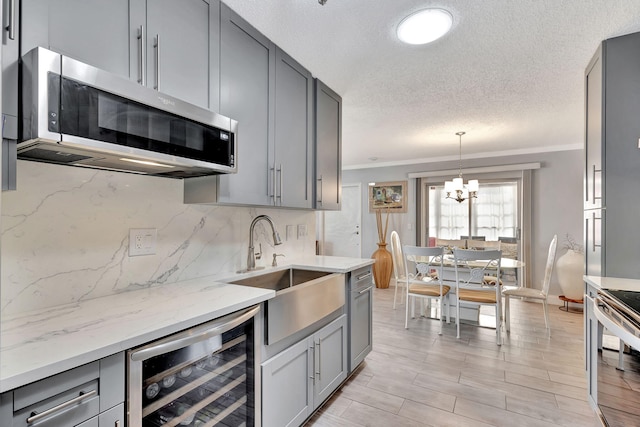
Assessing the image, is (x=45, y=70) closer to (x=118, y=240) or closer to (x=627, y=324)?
(x=118, y=240)

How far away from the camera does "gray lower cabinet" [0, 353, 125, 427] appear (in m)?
0.71

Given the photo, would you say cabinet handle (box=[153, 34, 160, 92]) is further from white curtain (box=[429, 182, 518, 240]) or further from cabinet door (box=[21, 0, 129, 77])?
white curtain (box=[429, 182, 518, 240])

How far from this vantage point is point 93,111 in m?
1.00

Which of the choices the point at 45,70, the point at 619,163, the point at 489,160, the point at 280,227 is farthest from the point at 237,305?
the point at 489,160

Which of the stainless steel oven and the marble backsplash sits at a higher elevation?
the marble backsplash

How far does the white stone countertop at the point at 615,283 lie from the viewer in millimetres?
1692

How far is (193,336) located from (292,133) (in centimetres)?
151

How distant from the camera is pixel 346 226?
21.0 feet

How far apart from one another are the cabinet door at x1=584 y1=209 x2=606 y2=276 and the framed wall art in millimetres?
3392

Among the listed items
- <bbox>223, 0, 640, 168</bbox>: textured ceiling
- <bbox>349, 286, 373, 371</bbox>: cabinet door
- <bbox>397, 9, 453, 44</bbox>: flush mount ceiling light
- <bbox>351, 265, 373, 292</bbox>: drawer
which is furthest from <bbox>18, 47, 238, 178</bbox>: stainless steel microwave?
<bbox>349, 286, 373, 371</bbox>: cabinet door

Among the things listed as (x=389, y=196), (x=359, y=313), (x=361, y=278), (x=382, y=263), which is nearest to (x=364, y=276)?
(x=361, y=278)

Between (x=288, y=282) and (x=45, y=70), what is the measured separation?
6.12ft

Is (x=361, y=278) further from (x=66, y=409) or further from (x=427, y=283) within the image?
(x=66, y=409)

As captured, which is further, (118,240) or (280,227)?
(280,227)
